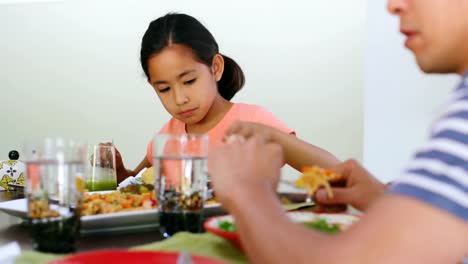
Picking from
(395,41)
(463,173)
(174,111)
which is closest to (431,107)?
(395,41)

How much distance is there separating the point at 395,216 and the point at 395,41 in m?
2.59

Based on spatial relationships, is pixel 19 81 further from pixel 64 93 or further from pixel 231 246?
pixel 231 246

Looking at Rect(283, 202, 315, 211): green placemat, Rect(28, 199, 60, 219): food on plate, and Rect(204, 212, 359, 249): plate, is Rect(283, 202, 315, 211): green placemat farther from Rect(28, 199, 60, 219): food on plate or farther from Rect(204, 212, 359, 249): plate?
Rect(28, 199, 60, 219): food on plate

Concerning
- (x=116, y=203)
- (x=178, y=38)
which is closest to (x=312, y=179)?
(x=116, y=203)

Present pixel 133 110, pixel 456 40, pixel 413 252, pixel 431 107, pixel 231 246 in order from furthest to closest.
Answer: pixel 133 110
pixel 431 107
pixel 231 246
pixel 456 40
pixel 413 252

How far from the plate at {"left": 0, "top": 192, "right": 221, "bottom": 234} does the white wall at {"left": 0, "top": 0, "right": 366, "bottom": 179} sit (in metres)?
2.40

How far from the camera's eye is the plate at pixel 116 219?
0.90 meters

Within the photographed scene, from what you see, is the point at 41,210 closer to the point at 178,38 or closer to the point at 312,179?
the point at 312,179

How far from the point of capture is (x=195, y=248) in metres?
0.76

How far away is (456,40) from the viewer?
2.15 ft

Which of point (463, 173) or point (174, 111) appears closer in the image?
point (463, 173)

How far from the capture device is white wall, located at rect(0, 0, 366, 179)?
10.8ft

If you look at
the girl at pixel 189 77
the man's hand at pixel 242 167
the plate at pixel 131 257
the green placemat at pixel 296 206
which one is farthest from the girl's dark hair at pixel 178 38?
the plate at pixel 131 257

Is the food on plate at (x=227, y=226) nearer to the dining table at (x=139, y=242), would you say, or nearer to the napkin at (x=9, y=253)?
the dining table at (x=139, y=242)
